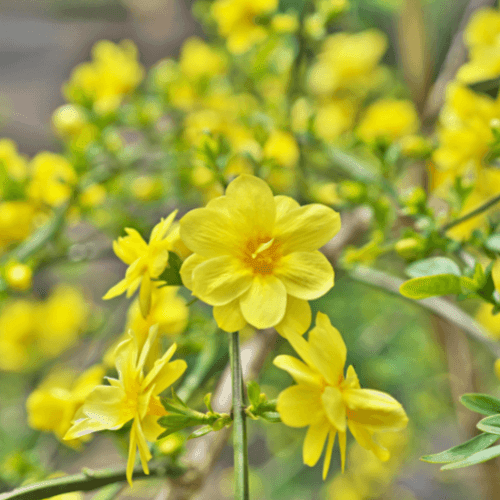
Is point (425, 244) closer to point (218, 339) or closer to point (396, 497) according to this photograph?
point (218, 339)

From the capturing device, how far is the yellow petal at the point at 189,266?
0.26 meters

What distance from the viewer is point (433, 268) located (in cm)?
32

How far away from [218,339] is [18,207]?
0.33 meters

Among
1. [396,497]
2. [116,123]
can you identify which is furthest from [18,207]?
[396,497]

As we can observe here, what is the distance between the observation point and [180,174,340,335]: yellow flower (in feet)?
0.83

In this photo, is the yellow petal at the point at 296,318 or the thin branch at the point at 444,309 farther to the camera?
the thin branch at the point at 444,309

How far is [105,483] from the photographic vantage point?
11.5 inches

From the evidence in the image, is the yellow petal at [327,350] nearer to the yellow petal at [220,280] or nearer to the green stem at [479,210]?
the yellow petal at [220,280]

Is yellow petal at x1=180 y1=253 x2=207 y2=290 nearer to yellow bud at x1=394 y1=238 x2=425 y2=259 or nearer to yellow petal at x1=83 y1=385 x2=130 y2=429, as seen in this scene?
yellow petal at x1=83 y1=385 x2=130 y2=429

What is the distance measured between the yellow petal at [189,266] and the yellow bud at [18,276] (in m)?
0.28

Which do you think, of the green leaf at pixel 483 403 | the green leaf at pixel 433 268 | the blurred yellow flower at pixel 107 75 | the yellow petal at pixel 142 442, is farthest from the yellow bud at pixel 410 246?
the blurred yellow flower at pixel 107 75

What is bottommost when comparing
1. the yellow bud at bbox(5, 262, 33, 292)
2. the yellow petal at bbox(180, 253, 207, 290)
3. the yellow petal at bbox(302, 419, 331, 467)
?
the yellow petal at bbox(302, 419, 331, 467)

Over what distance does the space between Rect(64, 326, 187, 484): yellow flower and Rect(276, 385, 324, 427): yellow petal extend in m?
0.07

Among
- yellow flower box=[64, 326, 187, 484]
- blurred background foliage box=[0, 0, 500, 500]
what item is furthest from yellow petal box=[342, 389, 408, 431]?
blurred background foliage box=[0, 0, 500, 500]
